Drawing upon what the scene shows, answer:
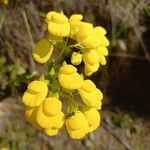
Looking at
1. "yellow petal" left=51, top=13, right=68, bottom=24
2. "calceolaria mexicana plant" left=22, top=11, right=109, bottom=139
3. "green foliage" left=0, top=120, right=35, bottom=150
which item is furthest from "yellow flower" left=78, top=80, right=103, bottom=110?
"green foliage" left=0, top=120, right=35, bottom=150

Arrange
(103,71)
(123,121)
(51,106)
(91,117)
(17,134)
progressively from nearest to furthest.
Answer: (51,106) → (91,117) → (17,134) → (103,71) → (123,121)

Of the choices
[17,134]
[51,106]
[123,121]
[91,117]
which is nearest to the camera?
[51,106]

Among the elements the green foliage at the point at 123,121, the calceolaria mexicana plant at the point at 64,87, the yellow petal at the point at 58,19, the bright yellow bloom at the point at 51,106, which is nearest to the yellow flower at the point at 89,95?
the calceolaria mexicana plant at the point at 64,87

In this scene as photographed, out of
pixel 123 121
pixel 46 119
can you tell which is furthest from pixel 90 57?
pixel 123 121

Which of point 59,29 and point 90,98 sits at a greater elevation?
point 59,29

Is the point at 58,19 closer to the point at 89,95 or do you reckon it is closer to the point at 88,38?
the point at 88,38

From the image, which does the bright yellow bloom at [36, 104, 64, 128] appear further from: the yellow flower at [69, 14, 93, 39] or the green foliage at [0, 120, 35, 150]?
the green foliage at [0, 120, 35, 150]
